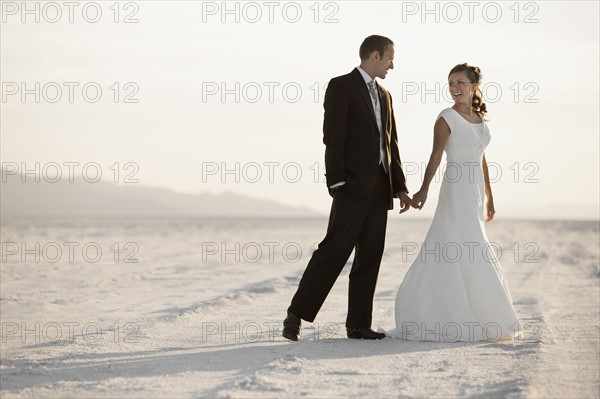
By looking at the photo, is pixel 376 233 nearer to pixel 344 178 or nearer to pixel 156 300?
pixel 344 178

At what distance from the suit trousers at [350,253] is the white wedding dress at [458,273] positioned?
29 centimetres

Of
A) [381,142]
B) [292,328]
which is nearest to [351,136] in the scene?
[381,142]

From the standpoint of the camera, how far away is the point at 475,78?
5660 mm

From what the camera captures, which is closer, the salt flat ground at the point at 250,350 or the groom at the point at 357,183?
the salt flat ground at the point at 250,350

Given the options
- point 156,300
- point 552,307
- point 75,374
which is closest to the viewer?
point 75,374

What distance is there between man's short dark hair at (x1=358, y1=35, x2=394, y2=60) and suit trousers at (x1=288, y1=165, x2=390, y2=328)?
2.40 ft

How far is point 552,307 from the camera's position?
294 inches

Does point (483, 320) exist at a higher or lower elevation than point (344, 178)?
lower

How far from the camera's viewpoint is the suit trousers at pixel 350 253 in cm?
523

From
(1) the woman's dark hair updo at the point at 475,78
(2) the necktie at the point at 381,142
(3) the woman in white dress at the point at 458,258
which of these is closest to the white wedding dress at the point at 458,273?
(3) the woman in white dress at the point at 458,258

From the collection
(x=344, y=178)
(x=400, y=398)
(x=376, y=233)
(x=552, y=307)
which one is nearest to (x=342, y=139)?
(x=344, y=178)

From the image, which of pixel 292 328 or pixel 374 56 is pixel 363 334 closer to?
pixel 292 328

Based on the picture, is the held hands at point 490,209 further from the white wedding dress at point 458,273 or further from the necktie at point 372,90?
the necktie at point 372,90

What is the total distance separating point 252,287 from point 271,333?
3959mm
